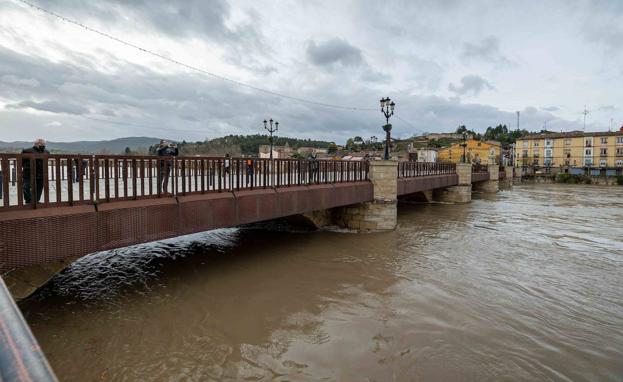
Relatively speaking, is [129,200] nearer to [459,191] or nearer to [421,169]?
[421,169]

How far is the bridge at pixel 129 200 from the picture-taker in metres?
5.41

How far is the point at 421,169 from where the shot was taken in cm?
2158

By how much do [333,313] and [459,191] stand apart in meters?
24.0

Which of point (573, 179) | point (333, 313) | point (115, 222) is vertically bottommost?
point (333, 313)

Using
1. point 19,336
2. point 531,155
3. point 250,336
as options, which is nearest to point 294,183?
point 250,336

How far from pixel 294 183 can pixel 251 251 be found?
104 inches

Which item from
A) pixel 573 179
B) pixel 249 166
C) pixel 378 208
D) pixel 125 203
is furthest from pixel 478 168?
pixel 125 203

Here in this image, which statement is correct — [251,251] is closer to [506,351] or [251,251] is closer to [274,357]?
[274,357]

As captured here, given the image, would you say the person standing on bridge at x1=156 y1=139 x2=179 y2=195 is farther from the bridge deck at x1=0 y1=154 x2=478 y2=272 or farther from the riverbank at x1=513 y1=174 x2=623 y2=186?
the riverbank at x1=513 y1=174 x2=623 y2=186

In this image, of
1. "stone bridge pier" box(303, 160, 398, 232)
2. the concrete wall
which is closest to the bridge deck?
the concrete wall

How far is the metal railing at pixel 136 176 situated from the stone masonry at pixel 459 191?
15.3 metres

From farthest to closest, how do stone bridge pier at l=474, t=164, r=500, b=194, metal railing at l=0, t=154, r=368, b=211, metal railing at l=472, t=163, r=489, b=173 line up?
1. stone bridge pier at l=474, t=164, r=500, b=194
2. metal railing at l=472, t=163, r=489, b=173
3. metal railing at l=0, t=154, r=368, b=211

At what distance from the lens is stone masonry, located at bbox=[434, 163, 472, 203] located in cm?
2786

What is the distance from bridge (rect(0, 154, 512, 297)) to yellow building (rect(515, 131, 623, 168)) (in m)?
75.3
